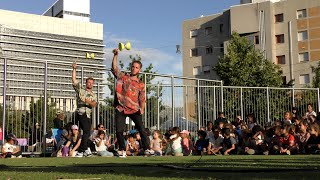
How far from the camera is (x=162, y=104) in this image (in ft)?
59.5

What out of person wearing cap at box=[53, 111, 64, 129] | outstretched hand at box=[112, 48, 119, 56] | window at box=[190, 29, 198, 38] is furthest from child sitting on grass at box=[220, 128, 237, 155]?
window at box=[190, 29, 198, 38]

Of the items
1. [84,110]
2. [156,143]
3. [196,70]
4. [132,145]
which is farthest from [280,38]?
[84,110]

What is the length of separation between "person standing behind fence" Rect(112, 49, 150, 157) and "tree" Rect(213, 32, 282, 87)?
3621cm

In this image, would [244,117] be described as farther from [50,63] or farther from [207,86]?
[50,63]

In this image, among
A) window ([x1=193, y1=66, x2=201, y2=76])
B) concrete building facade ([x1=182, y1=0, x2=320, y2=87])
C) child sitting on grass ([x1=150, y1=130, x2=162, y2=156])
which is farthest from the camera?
window ([x1=193, y1=66, x2=201, y2=76])

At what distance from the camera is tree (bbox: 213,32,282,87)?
45.4 meters

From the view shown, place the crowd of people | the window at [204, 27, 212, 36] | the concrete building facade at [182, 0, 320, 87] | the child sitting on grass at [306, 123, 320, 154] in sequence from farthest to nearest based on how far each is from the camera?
the window at [204, 27, 212, 36]
the concrete building facade at [182, 0, 320, 87]
the child sitting on grass at [306, 123, 320, 154]
the crowd of people

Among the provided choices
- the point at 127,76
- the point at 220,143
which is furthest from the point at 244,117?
the point at 127,76

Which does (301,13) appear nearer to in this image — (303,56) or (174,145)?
(303,56)

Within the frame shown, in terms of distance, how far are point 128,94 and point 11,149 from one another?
525cm

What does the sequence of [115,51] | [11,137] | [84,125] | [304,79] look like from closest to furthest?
[115,51]
[84,125]
[11,137]
[304,79]

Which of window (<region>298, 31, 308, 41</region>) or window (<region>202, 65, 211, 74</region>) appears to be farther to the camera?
window (<region>202, 65, 211, 74</region>)

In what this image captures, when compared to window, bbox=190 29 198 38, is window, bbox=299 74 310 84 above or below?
below

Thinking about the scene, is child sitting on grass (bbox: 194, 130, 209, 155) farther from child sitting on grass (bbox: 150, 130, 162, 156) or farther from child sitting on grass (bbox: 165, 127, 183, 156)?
child sitting on grass (bbox: 150, 130, 162, 156)
